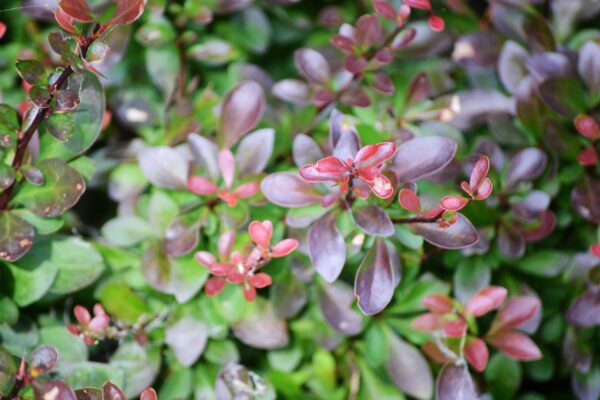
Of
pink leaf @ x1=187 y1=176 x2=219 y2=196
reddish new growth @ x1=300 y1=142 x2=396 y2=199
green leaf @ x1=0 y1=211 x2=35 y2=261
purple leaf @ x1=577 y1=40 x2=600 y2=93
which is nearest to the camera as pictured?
reddish new growth @ x1=300 y1=142 x2=396 y2=199

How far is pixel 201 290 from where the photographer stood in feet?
3.43

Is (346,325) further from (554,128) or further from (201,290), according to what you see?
(554,128)

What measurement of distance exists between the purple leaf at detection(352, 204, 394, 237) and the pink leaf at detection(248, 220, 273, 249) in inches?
4.6

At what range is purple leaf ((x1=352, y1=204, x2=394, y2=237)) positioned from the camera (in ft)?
2.74

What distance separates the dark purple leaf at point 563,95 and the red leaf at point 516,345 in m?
0.35

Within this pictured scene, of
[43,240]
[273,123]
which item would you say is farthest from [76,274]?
[273,123]

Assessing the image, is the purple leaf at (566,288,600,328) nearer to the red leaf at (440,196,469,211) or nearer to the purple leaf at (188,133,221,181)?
the red leaf at (440,196,469,211)

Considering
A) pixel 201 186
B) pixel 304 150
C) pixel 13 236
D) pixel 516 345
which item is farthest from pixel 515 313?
pixel 13 236

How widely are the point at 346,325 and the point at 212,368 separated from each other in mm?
229

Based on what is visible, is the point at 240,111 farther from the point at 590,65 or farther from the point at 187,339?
the point at 590,65

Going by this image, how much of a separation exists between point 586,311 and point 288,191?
49 cm

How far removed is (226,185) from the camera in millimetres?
970

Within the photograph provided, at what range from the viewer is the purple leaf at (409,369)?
39.8 inches

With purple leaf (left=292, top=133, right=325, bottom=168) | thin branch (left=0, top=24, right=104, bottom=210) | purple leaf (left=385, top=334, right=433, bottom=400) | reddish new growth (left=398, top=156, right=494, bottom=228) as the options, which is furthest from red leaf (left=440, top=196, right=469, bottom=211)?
thin branch (left=0, top=24, right=104, bottom=210)
